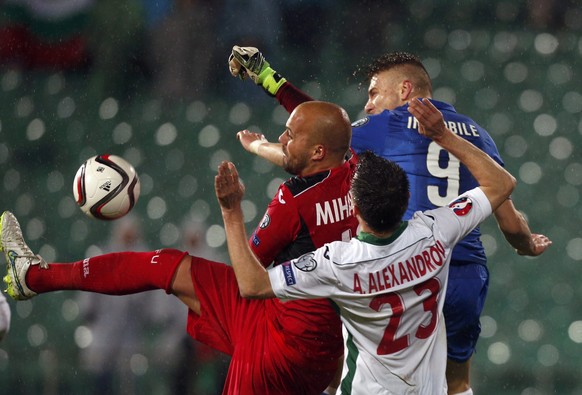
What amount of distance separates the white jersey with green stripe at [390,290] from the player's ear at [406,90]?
103cm

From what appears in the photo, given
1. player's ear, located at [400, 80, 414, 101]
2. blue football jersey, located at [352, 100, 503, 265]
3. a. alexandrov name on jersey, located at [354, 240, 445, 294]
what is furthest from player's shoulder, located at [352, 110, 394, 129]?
a. alexandrov name on jersey, located at [354, 240, 445, 294]

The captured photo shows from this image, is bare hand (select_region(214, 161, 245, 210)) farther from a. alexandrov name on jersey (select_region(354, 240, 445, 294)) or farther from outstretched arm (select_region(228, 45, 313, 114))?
outstretched arm (select_region(228, 45, 313, 114))

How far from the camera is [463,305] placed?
3.27 metres

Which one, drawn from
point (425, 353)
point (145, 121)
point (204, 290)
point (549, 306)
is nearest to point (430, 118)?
point (425, 353)

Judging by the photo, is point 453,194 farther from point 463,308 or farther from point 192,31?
point 192,31

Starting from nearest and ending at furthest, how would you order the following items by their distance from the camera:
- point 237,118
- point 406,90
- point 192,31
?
point 406,90 → point 237,118 → point 192,31

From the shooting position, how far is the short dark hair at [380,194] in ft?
8.10

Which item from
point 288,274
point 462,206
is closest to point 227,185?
point 288,274

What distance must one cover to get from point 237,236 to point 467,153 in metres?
0.75

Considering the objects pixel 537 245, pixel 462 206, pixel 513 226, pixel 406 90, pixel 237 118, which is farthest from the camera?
pixel 237 118

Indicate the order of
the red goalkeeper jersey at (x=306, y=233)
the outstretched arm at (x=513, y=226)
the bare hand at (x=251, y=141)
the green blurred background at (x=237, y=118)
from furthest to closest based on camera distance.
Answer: the green blurred background at (x=237, y=118), the bare hand at (x=251, y=141), the outstretched arm at (x=513, y=226), the red goalkeeper jersey at (x=306, y=233)

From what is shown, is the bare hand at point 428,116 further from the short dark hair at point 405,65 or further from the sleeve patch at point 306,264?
the short dark hair at point 405,65

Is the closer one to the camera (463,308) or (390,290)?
(390,290)

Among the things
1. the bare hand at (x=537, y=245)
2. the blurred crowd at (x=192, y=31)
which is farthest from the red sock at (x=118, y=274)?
the blurred crowd at (x=192, y=31)
